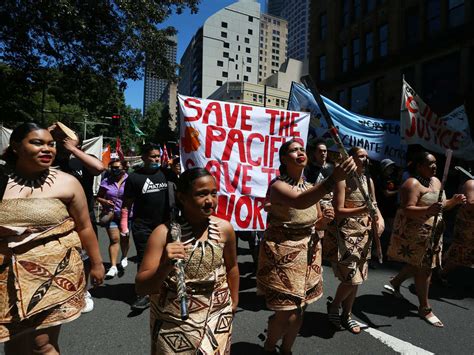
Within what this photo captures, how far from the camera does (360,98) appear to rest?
65.1 feet

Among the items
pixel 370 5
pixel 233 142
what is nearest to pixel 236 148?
pixel 233 142

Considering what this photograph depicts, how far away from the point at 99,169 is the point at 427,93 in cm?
1638

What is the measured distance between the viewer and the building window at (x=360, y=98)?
1931cm

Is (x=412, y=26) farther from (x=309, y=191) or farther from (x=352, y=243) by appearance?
(x=309, y=191)

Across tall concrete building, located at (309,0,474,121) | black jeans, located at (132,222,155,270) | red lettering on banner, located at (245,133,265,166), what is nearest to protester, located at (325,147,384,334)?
red lettering on banner, located at (245,133,265,166)

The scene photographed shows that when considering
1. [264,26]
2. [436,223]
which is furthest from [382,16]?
[264,26]

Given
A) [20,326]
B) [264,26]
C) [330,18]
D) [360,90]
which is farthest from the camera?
[264,26]

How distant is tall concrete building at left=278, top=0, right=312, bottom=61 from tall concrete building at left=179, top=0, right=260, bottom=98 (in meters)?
46.6

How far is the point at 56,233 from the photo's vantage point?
1989 mm

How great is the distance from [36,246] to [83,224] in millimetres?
346

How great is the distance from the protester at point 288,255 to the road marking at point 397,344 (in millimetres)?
1080

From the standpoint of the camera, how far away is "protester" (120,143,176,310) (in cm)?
397

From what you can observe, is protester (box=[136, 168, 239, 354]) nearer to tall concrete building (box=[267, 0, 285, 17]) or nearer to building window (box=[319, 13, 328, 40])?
building window (box=[319, 13, 328, 40])

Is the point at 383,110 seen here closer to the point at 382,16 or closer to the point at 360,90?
the point at 360,90
